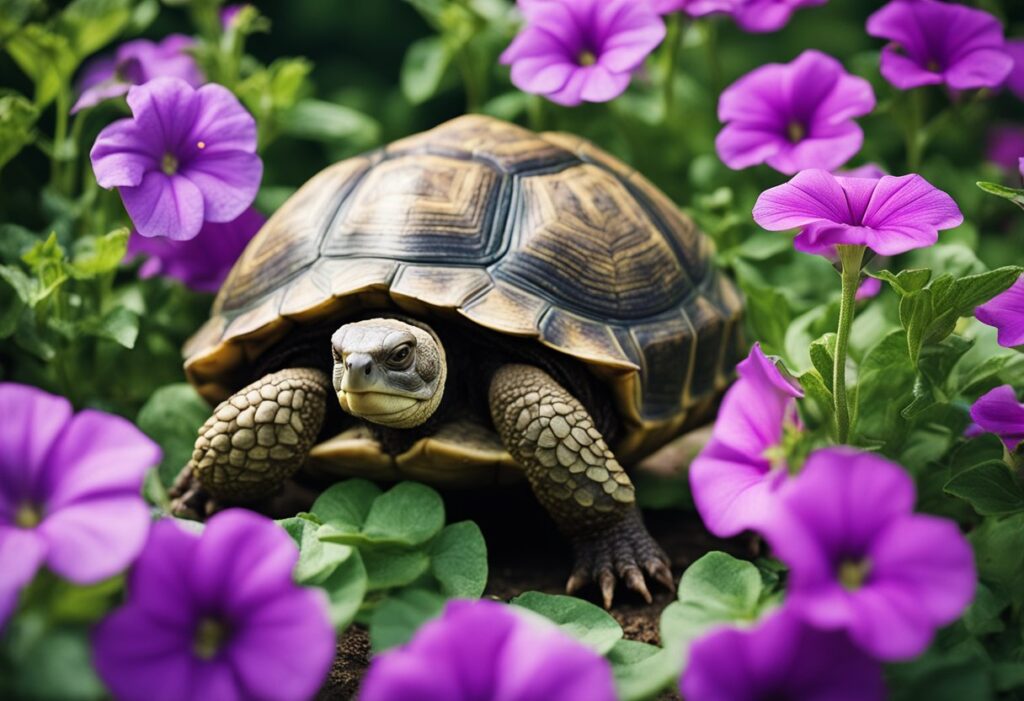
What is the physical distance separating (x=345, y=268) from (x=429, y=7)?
2.76ft

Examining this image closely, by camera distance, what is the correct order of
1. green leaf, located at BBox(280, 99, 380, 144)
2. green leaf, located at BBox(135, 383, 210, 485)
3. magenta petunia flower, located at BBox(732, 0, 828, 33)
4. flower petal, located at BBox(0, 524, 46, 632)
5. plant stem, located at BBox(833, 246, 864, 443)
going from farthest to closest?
green leaf, located at BBox(280, 99, 380, 144) < magenta petunia flower, located at BBox(732, 0, 828, 33) < green leaf, located at BBox(135, 383, 210, 485) < plant stem, located at BBox(833, 246, 864, 443) < flower petal, located at BBox(0, 524, 46, 632)

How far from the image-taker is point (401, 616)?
1.06 meters

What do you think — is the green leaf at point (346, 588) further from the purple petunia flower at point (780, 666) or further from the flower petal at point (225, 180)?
the flower petal at point (225, 180)

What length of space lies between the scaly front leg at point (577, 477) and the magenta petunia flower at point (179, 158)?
54 cm

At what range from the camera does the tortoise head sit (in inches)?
56.6

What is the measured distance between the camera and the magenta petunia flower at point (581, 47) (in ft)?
5.88

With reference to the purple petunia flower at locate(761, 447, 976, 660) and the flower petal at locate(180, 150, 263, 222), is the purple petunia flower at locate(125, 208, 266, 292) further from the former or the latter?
the purple petunia flower at locate(761, 447, 976, 660)

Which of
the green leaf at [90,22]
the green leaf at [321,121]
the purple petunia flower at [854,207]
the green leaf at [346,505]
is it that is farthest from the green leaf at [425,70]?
the purple petunia flower at [854,207]

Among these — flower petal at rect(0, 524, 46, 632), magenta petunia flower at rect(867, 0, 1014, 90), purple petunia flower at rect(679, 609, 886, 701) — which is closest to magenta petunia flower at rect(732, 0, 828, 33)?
magenta petunia flower at rect(867, 0, 1014, 90)

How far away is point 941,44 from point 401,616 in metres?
1.51

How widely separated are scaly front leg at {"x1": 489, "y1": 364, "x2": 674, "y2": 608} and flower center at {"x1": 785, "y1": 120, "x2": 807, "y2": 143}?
26.1 inches

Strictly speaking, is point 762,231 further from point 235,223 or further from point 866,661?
point 866,661

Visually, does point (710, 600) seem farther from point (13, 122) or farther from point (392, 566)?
point (13, 122)

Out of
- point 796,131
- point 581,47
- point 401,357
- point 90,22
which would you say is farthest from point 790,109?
point 90,22
